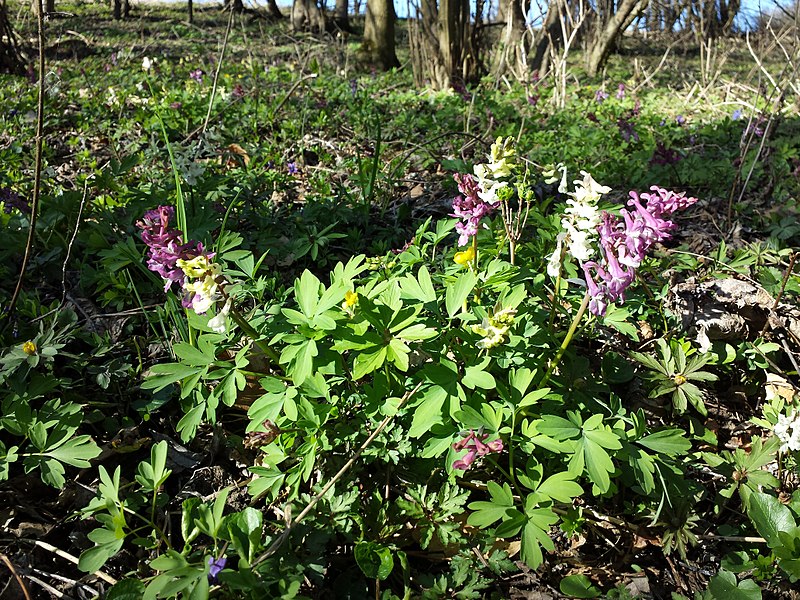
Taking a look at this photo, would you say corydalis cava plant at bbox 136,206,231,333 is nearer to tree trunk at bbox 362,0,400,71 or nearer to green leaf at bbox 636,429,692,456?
green leaf at bbox 636,429,692,456

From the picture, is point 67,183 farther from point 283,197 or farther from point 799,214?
point 799,214

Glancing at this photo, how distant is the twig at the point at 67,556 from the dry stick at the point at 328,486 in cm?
56

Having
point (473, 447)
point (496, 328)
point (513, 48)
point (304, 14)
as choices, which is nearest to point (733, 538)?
point (473, 447)

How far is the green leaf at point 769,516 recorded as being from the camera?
1.71 meters

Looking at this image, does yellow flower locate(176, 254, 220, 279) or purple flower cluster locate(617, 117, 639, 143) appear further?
purple flower cluster locate(617, 117, 639, 143)

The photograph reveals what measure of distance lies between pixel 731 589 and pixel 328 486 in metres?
1.23

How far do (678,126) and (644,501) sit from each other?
5.07 metres

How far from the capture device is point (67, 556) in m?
1.74

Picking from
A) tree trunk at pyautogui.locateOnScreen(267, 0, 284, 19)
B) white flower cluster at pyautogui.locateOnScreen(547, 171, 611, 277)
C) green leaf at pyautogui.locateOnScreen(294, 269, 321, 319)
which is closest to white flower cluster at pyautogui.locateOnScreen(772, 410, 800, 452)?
white flower cluster at pyautogui.locateOnScreen(547, 171, 611, 277)

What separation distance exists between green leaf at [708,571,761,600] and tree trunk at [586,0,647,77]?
8884mm

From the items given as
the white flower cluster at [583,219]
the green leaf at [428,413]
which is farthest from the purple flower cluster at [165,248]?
the white flower cluster at [583,219]

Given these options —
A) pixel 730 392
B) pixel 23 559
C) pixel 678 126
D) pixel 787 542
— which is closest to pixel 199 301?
pixel 23 559

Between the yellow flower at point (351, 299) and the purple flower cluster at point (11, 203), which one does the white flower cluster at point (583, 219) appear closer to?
the yellow flower at point (351, 299)

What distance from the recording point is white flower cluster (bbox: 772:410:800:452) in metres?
1.87
